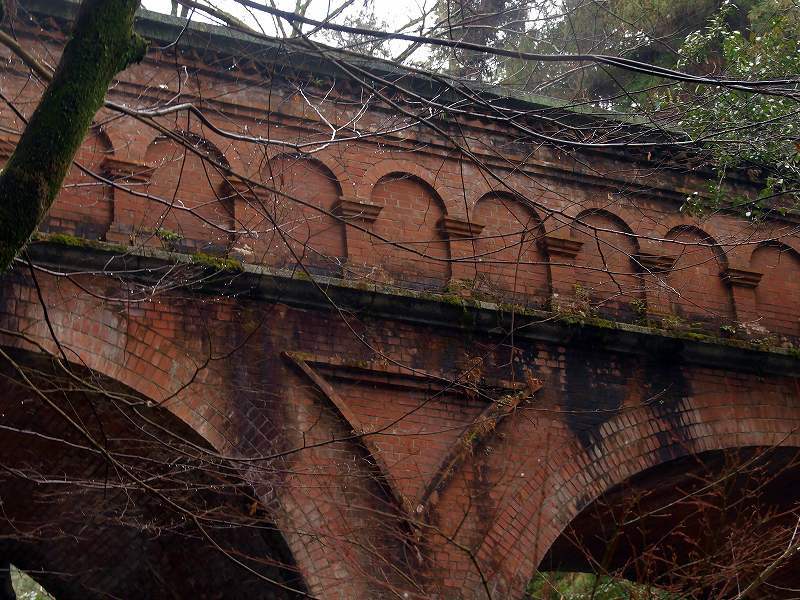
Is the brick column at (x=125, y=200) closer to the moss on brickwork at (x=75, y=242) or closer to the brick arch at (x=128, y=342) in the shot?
the moss on brickwork at (x=75, y=242)

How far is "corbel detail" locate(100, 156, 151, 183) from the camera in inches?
342

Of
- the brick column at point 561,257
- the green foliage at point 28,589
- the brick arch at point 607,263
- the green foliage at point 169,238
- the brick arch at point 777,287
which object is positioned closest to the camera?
the green foliage at point 169,238

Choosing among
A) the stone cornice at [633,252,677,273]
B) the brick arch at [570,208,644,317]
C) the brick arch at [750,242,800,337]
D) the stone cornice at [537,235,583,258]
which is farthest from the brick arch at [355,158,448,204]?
the brick arch at [750,242,800,337]

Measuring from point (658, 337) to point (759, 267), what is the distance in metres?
1.78

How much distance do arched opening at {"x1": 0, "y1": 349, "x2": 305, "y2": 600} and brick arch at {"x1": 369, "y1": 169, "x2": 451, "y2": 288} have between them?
225cm

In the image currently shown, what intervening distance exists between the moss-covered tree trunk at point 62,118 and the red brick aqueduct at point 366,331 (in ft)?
9.59

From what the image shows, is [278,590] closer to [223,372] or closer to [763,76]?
[223,372]

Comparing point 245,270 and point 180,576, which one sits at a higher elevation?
point 245,270

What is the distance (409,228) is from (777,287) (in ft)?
12.4

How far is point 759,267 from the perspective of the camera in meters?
10.8

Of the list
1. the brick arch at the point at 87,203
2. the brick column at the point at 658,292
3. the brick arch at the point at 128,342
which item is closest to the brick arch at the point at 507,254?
the brick column at the point at 658,292

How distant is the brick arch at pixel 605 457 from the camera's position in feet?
28.8

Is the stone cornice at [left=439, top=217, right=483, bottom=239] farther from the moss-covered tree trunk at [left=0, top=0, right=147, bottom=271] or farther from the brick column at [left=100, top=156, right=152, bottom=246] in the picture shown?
the moss-covered tree trunk at [left=0, top=0, right=147, bottom=271]

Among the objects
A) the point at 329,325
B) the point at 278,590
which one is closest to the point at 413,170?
the point at 329,325
